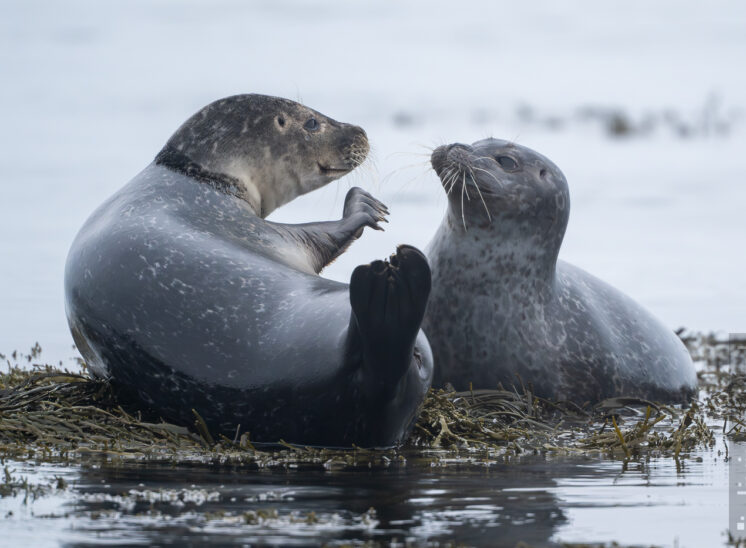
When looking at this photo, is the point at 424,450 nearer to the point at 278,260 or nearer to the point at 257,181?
the point at 278,260

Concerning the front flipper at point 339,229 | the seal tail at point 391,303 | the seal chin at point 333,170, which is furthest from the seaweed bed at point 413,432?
the seal chin at point 333,170

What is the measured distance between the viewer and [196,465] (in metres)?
5.29

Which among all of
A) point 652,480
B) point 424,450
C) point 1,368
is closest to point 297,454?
point 424,450

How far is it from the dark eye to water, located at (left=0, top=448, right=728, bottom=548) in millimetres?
3093

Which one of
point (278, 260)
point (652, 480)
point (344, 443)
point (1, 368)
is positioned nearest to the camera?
point (652, 480)

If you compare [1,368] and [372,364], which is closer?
[372,364]

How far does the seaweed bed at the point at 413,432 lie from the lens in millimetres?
5598

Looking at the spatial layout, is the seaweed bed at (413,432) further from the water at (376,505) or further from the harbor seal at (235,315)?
the water at (376,505)

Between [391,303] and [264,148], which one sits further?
[264,148]

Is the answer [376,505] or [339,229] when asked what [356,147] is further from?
[376,505]

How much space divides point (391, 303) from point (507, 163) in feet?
10.9

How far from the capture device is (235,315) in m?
6.00

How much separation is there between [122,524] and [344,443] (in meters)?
2.04

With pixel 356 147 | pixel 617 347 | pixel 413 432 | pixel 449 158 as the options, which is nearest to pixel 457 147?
pixel 449 158
